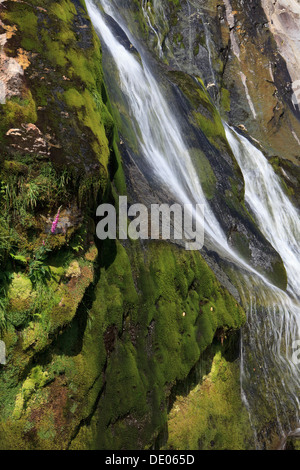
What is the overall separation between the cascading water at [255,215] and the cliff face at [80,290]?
811 mm

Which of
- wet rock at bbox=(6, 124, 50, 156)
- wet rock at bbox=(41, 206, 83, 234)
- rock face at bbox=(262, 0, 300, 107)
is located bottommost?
wet rock at bbox=(41, 206, 83, 234)

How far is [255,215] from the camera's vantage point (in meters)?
14.1

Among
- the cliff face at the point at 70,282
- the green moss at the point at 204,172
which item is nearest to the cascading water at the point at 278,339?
the cliff face at the point at 70,282

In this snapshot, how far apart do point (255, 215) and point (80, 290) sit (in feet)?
36.0

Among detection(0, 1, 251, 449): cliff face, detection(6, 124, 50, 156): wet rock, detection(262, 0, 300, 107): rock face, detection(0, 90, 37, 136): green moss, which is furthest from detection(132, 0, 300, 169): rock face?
detection(6, 124, 50, 156): wet rock

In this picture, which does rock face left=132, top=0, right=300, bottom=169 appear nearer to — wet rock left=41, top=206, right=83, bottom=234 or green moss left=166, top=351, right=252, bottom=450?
green moss left=166, top=351, right=252, bottom=450

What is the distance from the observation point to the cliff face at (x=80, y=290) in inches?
154

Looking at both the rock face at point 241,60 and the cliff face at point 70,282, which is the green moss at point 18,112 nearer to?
the cliff face at point 70,282

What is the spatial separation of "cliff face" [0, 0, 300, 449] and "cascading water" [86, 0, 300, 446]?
81 centimetres

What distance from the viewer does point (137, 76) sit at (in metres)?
12.2

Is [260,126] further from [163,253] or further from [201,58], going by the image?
[163,253]

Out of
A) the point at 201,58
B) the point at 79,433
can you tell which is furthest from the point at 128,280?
the point at 201,58

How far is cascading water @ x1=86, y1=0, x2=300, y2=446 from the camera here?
6988 mm

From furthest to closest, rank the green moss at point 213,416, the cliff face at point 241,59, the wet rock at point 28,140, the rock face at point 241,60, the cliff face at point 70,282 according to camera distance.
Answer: the rock face at point 241,60 < the cliff face at point 241,59 < the green moss at point 213,416 < the wet rock at point 28,140 < the cliff face at point 70,282
